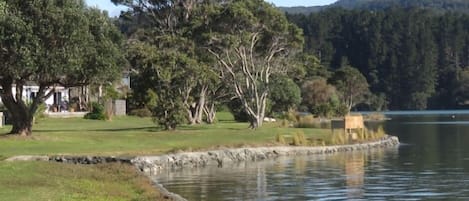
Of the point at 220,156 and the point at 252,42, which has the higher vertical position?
the point at 252,42

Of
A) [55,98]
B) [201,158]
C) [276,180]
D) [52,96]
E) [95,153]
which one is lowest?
[276,180]

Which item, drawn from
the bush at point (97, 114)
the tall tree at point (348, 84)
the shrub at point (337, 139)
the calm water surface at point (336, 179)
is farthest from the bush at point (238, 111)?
the tall tree at point (348, 84)

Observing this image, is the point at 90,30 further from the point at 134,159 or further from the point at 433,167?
the point at 433,167

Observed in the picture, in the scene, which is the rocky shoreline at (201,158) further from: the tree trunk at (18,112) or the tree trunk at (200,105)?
the tree trunk at (200,105)

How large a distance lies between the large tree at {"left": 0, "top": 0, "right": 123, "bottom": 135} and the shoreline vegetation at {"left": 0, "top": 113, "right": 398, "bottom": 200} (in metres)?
2.94

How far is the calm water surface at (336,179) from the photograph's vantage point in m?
26.1

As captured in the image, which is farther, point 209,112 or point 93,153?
point 209,112

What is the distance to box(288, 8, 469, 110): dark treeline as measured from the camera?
18300cm

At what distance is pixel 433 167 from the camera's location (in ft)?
120

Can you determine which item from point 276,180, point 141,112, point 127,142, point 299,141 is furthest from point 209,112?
point 276,180

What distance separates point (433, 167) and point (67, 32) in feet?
60.2

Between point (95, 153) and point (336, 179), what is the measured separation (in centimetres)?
1164

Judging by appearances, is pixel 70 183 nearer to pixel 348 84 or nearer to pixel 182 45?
pixel 182 45

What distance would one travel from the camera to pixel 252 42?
5984 centimetres
